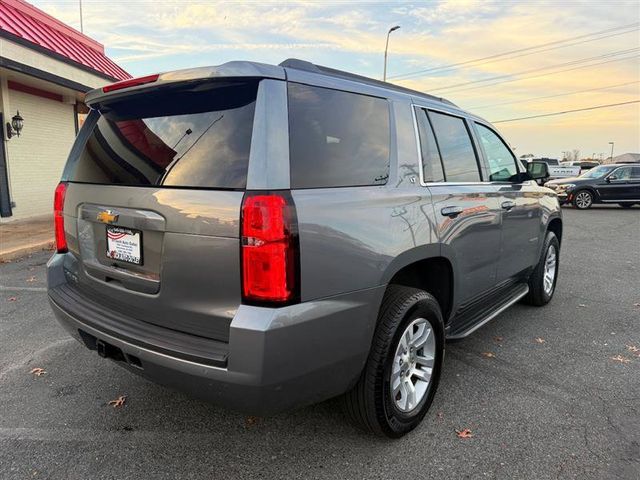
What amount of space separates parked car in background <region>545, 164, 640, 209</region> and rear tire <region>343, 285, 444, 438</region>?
54.9 feet

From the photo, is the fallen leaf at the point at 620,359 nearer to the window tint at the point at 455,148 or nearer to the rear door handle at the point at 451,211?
the window tint at the point at 455,148

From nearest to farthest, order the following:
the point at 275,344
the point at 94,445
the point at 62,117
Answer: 1. the point at 275,344
2. the point at 94,445
3. the point at 62,117

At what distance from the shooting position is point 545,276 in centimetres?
521

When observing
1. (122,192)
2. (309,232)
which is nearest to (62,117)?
(122,192)

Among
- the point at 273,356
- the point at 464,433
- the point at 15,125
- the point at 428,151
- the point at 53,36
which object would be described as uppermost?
the point at 53,36

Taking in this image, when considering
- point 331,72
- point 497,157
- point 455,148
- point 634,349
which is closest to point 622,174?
point 634,349

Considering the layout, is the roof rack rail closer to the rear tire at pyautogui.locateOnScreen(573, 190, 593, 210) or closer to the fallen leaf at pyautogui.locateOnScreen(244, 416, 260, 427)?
the fallen leaf at pyautogui.locateOnScreen(244, 416, 260, 427)

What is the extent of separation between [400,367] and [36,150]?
1243 centimetres

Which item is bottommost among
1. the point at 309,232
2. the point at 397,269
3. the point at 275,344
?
the point at 275,344

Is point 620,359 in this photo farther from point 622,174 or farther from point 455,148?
point 622,174

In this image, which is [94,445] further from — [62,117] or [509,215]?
[62,117]

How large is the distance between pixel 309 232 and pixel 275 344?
0.50 metres

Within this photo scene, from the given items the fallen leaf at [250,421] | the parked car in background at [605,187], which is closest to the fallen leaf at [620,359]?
the fallen leaf at [250,421]

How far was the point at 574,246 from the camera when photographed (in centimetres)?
930
